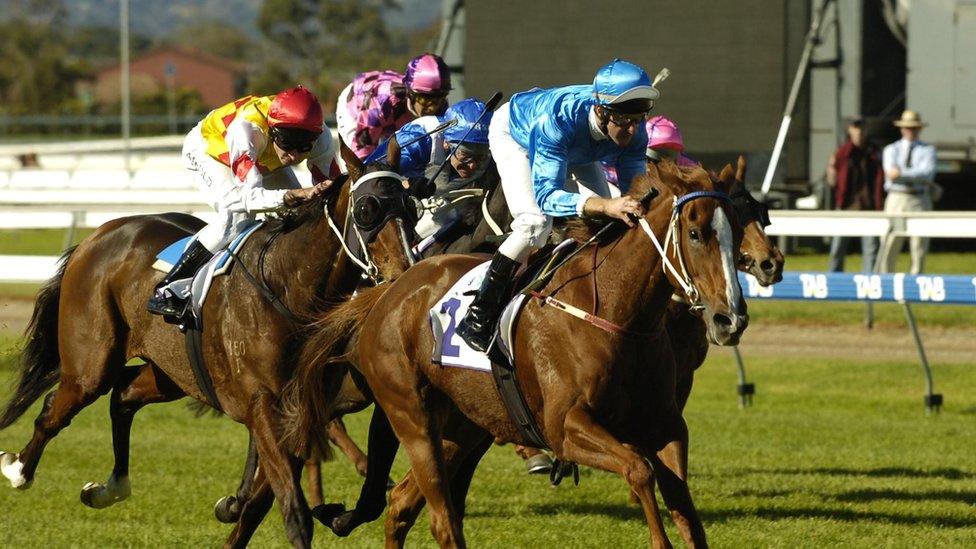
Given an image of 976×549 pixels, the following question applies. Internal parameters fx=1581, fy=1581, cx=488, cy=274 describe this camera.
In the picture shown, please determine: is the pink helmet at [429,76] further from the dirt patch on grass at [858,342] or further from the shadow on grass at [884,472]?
the dirt patch on grass at [858,342]

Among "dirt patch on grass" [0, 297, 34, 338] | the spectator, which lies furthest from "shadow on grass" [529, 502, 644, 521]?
the spectator

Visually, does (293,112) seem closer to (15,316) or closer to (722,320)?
(722,320)

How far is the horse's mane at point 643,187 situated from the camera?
4.76 m

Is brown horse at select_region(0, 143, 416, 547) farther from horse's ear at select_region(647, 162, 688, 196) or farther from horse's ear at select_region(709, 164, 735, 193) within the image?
horse's ear at select_region(709, 164, 735, 193)

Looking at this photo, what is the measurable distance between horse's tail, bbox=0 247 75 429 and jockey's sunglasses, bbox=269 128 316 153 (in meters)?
1.49

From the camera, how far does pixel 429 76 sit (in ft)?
21.8

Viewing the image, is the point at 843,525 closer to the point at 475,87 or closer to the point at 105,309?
the point at 105,309

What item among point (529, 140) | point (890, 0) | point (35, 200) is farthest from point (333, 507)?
point (890, 0)

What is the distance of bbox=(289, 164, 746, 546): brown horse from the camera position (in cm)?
461

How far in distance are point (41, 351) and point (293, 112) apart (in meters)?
1.98

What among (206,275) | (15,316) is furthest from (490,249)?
(15,316)

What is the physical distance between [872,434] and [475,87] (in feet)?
22.9

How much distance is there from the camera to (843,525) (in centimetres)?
646

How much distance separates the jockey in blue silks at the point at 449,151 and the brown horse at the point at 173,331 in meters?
0.72
